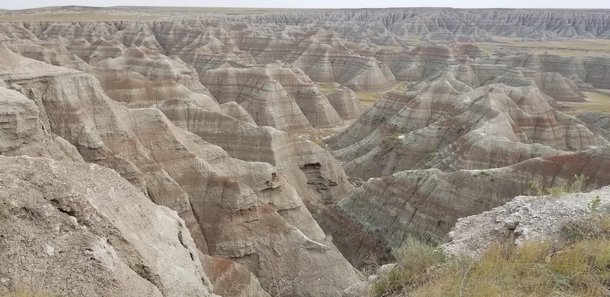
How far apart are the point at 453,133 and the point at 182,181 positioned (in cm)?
2367

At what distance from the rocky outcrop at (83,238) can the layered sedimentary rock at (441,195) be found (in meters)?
13.1

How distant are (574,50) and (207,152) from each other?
461 feet

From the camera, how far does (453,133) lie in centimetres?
3684

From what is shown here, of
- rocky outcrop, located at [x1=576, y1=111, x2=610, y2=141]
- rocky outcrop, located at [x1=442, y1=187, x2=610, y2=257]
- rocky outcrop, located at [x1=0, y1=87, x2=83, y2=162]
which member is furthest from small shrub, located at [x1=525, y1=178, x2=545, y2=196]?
rocky outcrop, located at [x1=576, y1=111, x2=610, y2=141]

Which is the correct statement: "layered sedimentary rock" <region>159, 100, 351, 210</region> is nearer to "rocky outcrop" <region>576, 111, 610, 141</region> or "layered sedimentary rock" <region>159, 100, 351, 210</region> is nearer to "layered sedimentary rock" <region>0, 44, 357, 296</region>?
"layered sedimentary rock" <region>0, 44, 357, 296</region>

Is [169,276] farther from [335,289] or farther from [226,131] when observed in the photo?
[226,131]

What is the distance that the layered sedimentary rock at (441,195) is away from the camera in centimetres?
2238

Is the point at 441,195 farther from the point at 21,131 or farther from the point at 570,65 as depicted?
the point at 570,65

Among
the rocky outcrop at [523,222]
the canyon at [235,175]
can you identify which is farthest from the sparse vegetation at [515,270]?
the canyon at [235,175]

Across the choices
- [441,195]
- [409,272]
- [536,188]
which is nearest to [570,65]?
[441,195]

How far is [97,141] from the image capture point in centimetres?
1922

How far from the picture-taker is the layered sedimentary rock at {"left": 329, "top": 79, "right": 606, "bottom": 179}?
29656 mm

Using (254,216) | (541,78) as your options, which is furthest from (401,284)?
(541,78)

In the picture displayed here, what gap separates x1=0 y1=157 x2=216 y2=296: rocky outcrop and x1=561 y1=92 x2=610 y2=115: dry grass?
69352 mm
